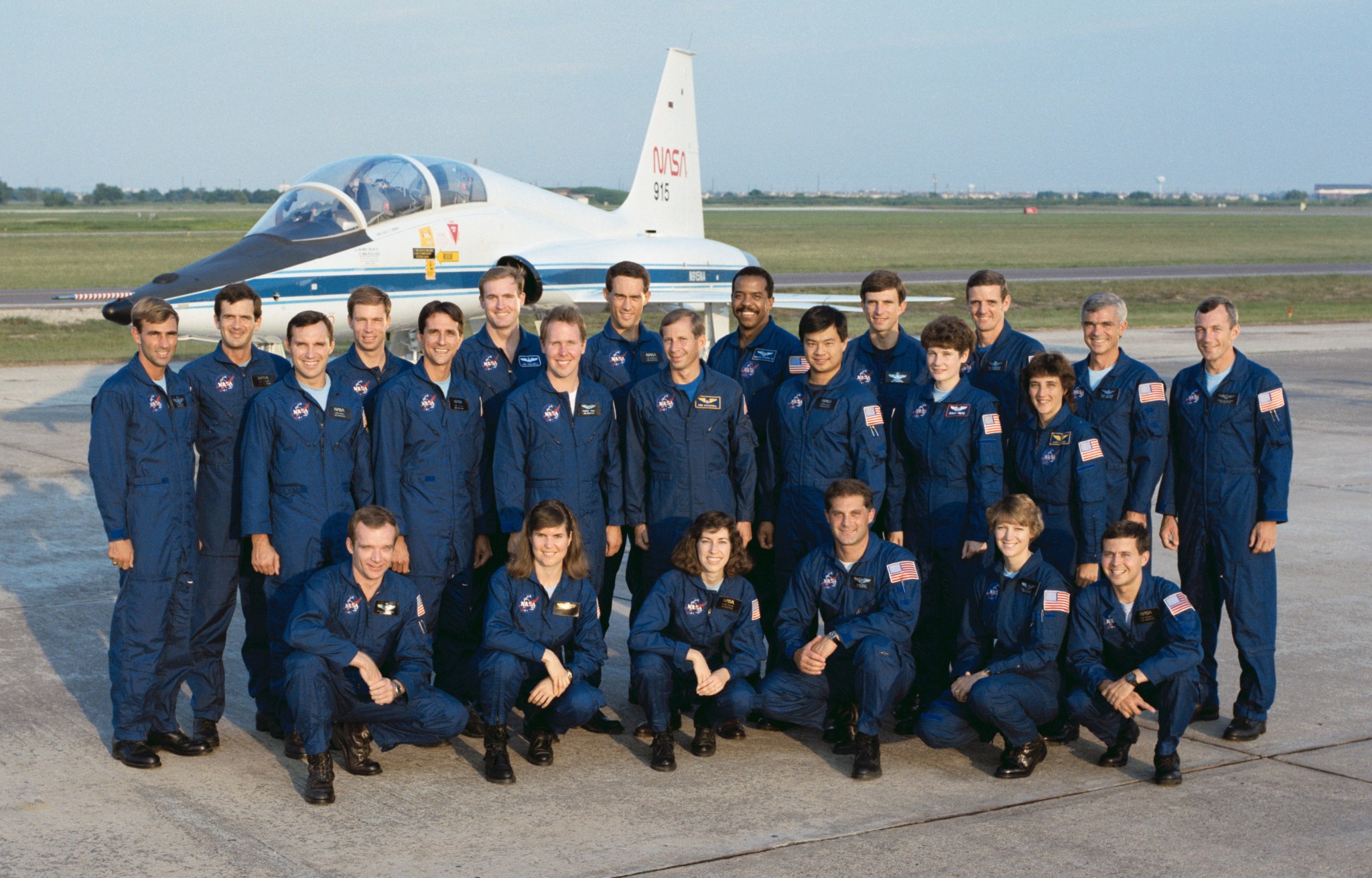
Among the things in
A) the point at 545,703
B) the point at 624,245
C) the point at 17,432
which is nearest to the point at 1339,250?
the point at 624,245

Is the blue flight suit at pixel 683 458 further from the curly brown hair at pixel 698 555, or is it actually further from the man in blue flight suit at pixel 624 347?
the man in blue flight suit at pixel 624 347

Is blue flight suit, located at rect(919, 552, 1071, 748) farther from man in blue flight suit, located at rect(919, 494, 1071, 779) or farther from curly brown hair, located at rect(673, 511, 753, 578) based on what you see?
curly brown hair, located at rect(673, 511, 753, 578)

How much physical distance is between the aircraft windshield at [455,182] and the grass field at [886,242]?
2571cm

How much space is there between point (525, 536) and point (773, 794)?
4.94 ft

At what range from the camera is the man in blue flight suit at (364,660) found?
5387mm

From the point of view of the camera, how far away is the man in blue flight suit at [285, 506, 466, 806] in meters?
5.39

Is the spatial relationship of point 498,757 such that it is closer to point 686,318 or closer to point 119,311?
point 686,318

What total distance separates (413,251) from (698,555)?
829 centimetres

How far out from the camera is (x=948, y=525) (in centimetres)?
626

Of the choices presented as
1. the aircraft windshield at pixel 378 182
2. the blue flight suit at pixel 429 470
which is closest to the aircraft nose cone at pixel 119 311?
the aircraft windshield at pixel 378 182

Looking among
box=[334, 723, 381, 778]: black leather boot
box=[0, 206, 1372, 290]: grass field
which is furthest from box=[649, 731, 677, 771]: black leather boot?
box=[0, 206, 1372, 290]: grass field

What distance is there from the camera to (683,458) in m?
6.30

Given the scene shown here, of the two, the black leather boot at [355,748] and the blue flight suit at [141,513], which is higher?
the blue flight suit at [141,513]

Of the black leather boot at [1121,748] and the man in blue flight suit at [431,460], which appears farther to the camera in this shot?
the man in blue flight suit at [431,460]
